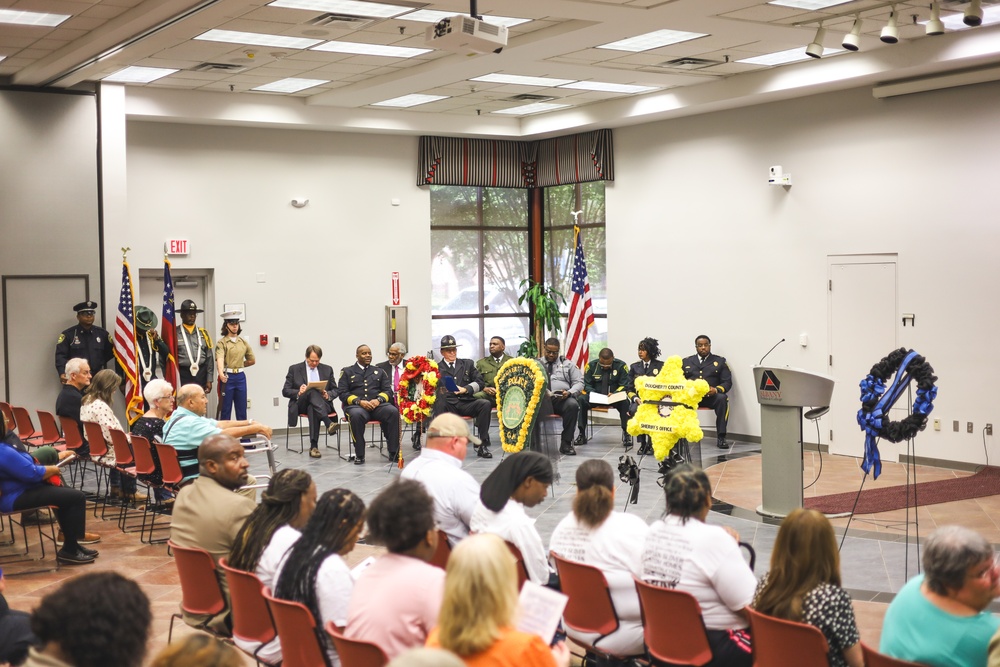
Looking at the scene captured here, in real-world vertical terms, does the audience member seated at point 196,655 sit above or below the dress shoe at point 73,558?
above

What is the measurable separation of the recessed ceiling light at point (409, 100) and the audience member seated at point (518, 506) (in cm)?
868

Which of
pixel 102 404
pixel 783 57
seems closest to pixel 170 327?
pixel 102 404

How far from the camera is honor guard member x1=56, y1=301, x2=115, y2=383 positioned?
11.1 meters

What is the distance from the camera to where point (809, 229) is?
11.7 meters

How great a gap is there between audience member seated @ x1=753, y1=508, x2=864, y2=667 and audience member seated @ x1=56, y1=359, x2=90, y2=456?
721cm

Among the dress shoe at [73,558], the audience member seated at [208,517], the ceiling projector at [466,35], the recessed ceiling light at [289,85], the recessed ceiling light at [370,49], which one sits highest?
the recessed ceiling light at [289,85]

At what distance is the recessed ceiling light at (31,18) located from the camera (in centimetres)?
852

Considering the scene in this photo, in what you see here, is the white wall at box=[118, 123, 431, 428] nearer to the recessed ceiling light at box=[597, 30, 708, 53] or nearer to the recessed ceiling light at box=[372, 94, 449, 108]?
the recessed ceiling light at box=[372, 94, 449, 108]

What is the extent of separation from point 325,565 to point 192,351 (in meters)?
9.28

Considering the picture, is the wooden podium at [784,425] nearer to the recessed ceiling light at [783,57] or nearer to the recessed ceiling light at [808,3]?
the recessed ceiling light at [808,3]

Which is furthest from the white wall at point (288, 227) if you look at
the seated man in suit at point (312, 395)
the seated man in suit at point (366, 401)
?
the seated man in suit at point (366, 401)

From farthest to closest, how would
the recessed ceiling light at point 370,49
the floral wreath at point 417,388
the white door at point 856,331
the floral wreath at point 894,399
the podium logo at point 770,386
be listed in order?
the white door at point 856,331 → the floral wreath at point 417,388 → the recessed ceiling light at point 370,49 → the podium logo at point 770,386 → the floral wreath at point 894,399

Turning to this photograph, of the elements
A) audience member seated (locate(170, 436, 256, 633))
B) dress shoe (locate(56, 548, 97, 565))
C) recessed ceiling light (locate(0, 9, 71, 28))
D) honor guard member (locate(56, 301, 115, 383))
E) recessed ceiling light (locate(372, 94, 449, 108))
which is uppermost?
recessed ceiling light (locate(372, 94, 449, 108))

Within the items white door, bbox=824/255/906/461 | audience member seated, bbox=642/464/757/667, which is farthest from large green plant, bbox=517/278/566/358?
audience member seated, bbox=642/464/757/667
